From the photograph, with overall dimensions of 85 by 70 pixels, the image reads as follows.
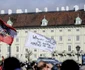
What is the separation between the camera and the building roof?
90688mm

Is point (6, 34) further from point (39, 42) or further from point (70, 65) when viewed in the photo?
point (70, 65)

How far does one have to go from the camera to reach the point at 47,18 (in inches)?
3713

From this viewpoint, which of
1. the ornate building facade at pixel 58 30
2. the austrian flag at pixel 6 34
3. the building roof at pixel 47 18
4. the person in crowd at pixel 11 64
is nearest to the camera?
the person in crowd at pixel 11 64

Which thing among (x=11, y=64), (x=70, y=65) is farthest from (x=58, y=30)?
(x=70, y=65)

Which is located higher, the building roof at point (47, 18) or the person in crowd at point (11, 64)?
the building roof at point (47, 18)

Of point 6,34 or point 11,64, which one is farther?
point 6,34

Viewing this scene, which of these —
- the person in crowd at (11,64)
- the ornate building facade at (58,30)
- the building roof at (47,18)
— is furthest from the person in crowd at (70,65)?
the building roof at (47,18)

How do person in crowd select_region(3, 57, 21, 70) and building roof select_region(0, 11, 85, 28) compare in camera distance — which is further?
building roof select_region(0, 11, 85, 28)

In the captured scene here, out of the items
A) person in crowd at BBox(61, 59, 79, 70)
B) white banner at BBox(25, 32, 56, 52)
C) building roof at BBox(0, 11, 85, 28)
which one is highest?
building roof at BBox(0, 11, 85, 28)

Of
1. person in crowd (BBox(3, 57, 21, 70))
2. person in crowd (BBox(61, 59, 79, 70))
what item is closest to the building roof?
person in crowd (BBox(3, 57, 21, 70))

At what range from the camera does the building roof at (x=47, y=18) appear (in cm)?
9069

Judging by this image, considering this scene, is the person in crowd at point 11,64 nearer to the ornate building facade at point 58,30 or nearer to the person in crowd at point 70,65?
the person in crowd at point 70,65

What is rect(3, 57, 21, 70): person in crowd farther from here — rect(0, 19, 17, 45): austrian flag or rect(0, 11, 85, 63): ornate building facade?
rect(0, 11, 85, 63): ornate building facade

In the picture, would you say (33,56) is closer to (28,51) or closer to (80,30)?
(28,51)
